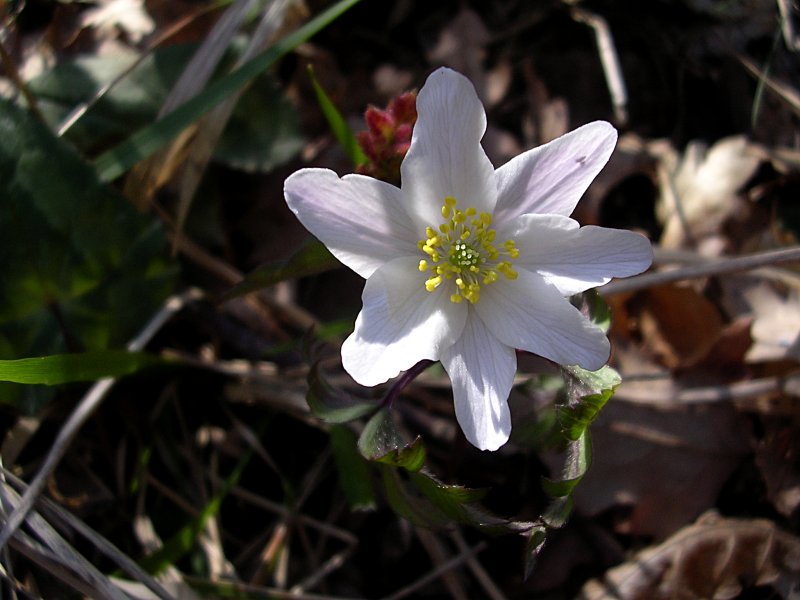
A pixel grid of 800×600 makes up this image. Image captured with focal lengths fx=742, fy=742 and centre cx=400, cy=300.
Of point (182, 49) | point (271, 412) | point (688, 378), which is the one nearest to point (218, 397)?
point (271, 412)

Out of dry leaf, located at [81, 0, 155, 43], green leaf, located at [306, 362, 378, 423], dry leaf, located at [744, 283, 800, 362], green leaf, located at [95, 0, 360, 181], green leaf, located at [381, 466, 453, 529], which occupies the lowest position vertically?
dry leaf, located at [744, 283, 800, 362]

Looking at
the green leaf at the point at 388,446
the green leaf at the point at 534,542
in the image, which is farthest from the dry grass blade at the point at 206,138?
the green leaf at the point at 534,542

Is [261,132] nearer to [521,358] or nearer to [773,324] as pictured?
[521,358]

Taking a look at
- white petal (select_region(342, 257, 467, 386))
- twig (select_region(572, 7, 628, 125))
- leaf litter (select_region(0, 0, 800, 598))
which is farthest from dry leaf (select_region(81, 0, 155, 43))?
white petal (select_region(342, 257, 467, 386))

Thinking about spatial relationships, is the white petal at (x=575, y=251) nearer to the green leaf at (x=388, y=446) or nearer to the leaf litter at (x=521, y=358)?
the leaf litter at (x=521, y=358)

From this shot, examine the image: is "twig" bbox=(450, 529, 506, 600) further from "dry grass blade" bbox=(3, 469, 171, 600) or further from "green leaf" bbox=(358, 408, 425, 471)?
"dry grass blade" bbox=(3, 469, 171, 600)

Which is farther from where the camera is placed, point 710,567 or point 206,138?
point 206,138

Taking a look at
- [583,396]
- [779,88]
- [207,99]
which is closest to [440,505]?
[583,396]

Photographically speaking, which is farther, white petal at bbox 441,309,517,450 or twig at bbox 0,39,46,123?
twig at bbox 0,39,46,123
